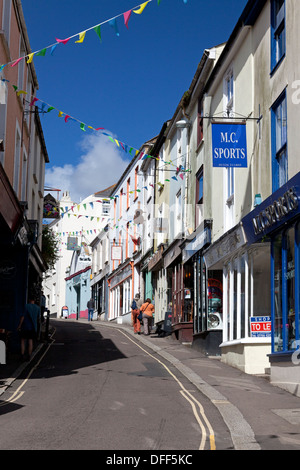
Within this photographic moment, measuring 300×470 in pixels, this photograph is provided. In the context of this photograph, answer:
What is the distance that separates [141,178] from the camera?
35688mm

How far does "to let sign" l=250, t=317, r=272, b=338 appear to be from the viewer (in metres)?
14.6

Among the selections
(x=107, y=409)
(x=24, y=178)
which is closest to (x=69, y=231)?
(x=24, y=178)

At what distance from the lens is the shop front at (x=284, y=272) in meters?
11.7

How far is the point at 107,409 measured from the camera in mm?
9812

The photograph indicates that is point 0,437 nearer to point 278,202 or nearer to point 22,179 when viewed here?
point 278,202

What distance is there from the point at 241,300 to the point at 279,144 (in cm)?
425

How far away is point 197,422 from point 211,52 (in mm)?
13672

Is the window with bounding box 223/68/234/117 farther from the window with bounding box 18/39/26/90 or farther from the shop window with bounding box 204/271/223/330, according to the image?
the window with bounding box 18/39/26/90

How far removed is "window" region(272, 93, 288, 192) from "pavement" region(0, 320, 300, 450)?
13.9 feet

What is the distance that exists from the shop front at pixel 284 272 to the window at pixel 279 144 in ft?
2.34

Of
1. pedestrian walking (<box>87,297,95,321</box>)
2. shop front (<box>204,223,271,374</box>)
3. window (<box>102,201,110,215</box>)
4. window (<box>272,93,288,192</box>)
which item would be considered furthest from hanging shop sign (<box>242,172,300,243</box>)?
window (<box>102,201,110,215</box>)

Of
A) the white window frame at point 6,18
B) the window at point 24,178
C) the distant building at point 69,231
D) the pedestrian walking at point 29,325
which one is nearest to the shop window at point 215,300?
the pedestrian walking at point 29,325

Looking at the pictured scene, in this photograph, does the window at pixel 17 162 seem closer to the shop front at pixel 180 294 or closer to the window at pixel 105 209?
the shop front at pixel 180 294

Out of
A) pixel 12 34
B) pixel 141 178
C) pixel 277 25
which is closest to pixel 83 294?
pixel 141 178
